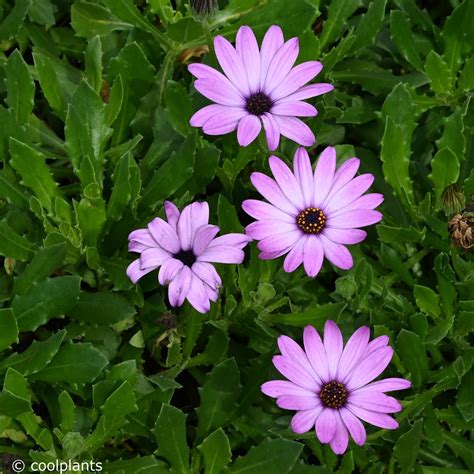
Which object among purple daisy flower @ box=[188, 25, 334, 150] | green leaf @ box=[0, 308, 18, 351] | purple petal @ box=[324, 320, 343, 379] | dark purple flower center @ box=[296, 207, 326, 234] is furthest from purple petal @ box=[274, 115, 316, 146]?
green leaf @ box=[0, 308, 18, 351]

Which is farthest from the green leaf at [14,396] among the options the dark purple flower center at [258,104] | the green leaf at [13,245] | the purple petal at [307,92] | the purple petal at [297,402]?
the purple petal at [307,92]

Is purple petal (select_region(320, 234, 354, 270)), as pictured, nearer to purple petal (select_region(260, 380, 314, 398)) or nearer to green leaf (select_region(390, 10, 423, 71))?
purple petal (select_region(260, 380, 314, 398))

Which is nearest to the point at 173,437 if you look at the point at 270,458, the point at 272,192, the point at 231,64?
the point at 270,458

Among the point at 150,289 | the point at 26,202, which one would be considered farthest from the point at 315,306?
the point at 26,202

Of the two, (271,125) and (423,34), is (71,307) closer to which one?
(271,125)

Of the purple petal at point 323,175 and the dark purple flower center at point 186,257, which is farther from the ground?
the purple petal at point 323,175

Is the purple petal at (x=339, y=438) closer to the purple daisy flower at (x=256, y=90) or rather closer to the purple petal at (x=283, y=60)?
the purple daisy flower at (x=256, y=90)
